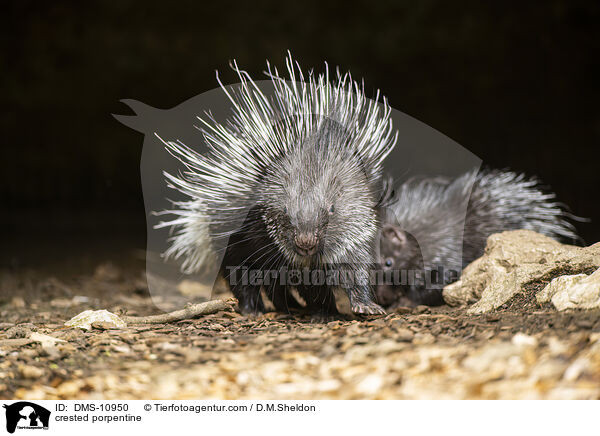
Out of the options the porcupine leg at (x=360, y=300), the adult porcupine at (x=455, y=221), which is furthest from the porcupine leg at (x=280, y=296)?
the adult porcupine at (x=455, y=221)

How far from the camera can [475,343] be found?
1847 mm

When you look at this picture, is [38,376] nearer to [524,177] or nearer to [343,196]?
[343,196]

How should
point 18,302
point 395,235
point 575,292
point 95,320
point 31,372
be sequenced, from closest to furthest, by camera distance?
point 31,372
point 575,292
point 95,320
point 395,235
point 18,302

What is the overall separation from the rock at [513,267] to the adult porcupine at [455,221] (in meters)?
0.55

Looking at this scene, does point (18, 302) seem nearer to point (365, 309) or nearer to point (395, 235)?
point (365, 309)

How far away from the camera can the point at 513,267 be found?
9.53ft

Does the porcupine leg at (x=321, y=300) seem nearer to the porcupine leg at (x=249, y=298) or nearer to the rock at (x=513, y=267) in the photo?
the porcupine leg at (x=249, y=298)

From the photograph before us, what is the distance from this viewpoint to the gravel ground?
1587mm

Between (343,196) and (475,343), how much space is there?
1.30 m

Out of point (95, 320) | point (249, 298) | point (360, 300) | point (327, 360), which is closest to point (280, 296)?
point (249, 298)

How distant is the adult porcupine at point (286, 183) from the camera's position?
286 centimetres
